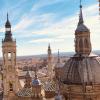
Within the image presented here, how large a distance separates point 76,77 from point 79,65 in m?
0.94

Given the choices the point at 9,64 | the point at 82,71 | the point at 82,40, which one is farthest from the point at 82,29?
the point at 9,64

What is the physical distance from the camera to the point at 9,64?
4178 centimetres

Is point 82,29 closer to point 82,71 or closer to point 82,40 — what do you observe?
point 82,40

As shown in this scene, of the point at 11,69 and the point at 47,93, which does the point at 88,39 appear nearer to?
the point at 47,93

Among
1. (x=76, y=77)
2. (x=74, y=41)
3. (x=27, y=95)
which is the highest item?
(x=74, y=41)

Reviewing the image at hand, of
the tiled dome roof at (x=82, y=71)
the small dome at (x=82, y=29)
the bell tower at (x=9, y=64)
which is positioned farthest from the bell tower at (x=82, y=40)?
the bell tower at (x=9, y=64)

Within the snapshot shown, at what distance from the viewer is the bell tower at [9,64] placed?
41.3 m

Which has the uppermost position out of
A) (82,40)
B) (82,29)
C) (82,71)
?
(82,29)

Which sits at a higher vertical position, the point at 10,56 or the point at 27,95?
the point at 10,56

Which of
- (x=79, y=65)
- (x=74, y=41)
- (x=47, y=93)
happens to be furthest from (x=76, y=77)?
(x=47, y=93)

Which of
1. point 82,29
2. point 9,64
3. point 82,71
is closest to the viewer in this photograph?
point 82,71

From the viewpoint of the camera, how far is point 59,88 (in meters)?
24.3

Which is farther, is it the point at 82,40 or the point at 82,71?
the point at 82,40

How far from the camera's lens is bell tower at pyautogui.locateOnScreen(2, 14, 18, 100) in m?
41.3
